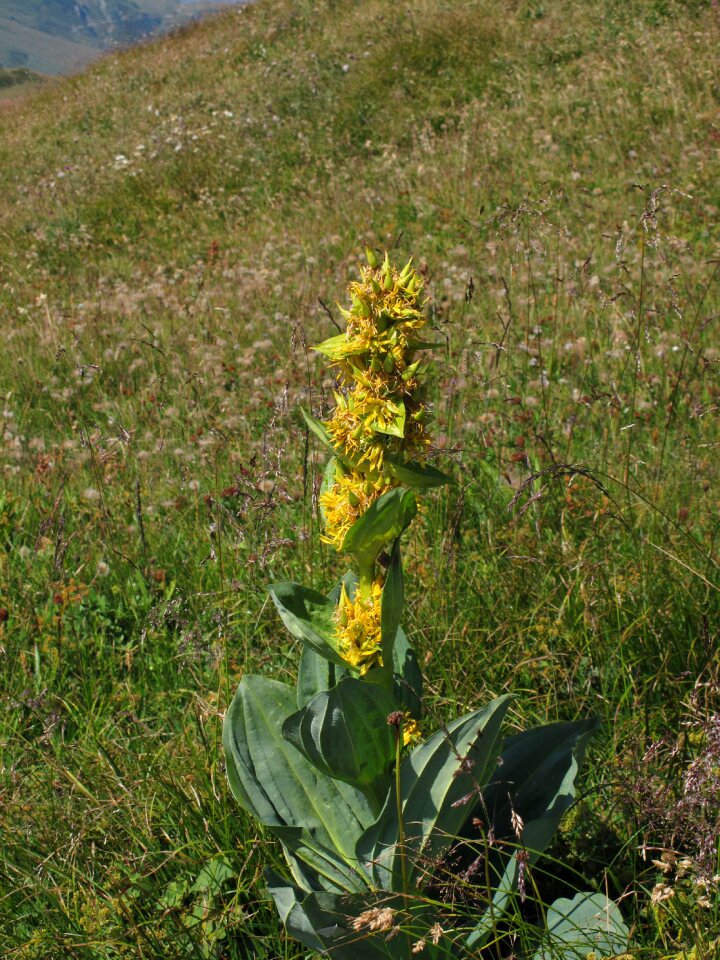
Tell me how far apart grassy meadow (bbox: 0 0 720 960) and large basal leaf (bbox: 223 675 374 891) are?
22cm

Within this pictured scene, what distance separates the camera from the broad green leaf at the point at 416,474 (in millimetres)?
1790

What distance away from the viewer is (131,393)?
5.71 meters

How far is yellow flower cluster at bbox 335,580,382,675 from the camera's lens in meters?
1.90

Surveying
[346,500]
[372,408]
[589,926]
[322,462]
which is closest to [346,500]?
[346,500]

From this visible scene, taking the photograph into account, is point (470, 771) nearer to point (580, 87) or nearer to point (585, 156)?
point (585, 156)

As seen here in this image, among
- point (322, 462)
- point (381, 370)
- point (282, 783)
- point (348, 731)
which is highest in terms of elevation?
point (381, 370)

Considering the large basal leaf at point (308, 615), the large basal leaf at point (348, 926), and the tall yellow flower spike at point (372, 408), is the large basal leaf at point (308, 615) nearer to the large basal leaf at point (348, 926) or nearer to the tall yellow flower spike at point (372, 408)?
the tall yellow flower spike at point (372, 408)

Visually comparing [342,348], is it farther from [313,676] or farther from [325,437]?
[313,676]

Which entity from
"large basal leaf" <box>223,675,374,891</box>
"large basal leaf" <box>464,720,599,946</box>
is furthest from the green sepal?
"large basal leaf" <box>464,720,599,946</box>

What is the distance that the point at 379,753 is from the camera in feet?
6.40

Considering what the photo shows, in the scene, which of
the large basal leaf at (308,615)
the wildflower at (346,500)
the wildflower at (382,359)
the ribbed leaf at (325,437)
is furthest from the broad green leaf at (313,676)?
the wildflower at (382,359)

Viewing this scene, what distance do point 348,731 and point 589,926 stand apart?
2.41ft

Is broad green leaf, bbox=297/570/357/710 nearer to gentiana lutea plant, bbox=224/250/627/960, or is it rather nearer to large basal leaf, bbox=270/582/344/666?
gentiana lutea plant, bbox=224/250/627/960

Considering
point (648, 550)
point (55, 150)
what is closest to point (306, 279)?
point (648, 550)
